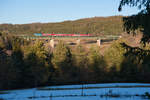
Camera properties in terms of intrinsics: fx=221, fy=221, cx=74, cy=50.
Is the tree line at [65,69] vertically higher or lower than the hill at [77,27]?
lower

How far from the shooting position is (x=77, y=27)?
14100 cm

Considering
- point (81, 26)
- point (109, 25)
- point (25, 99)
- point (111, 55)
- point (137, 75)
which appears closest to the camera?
point (25, 99)

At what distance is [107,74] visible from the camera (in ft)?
90.6

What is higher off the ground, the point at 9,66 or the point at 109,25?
the point at 109,25

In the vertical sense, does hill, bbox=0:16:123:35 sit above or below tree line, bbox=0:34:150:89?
above

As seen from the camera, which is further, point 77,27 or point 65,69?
point 77,27

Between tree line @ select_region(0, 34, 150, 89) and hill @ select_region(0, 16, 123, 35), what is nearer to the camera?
tree line @ select_region(0, 34, 150, 89)

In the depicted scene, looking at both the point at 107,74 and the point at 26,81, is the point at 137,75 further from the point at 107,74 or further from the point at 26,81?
the point at 26,81

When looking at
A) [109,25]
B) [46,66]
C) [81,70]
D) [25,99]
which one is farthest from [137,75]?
[109,25]

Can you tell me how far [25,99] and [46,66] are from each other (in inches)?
785

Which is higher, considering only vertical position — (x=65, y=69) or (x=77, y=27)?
(x=77, y=27)

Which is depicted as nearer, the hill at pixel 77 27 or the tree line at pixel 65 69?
the tree line at pixel 65 69

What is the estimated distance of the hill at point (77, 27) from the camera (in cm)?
11911

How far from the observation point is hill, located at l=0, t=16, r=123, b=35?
119 metres
